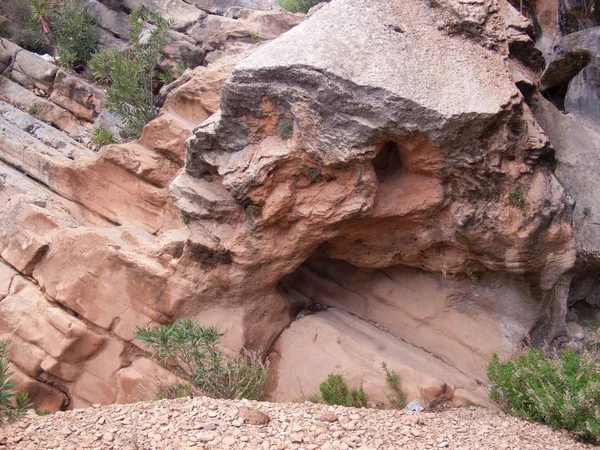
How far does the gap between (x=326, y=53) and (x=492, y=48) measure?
2.11 meters

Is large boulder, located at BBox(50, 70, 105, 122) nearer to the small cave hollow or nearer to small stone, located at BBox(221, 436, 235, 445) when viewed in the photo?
the small cave hollow

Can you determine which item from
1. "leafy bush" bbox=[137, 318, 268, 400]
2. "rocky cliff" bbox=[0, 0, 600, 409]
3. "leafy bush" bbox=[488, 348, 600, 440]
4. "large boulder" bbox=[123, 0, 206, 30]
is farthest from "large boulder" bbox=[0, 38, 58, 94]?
"leafy bush" bbox=[488, 348, 600, 440]

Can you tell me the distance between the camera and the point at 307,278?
849cm

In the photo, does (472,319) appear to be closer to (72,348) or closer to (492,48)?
(492,48)

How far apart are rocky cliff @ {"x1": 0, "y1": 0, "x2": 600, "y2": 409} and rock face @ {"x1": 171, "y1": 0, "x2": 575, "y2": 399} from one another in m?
0.02

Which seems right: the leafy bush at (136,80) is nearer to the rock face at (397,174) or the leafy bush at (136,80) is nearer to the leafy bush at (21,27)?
the leafy bush at (21,27)

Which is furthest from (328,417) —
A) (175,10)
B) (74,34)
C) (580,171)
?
(74,34)

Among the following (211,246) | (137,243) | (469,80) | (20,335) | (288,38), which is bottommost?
(20,335)

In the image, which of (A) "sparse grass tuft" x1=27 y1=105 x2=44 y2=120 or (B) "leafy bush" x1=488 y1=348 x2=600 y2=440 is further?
(A) "sparse grass tuft" x1=27 y1=105 x2=44 y2=120

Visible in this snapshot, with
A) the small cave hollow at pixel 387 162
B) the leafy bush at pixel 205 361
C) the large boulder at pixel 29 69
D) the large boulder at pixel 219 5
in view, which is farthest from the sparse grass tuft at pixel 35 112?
the small cave hollow at pixel 387 162

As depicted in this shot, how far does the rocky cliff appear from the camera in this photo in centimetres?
611

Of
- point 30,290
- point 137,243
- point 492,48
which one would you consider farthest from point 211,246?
point 492,48

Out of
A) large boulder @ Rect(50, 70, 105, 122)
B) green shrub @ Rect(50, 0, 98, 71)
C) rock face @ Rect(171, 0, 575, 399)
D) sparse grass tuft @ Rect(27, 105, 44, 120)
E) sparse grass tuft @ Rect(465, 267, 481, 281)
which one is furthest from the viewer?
green shrub @ Rect(50, 0, 98, 71)

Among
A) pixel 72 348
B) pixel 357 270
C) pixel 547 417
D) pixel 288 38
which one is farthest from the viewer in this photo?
pixel 357 270
